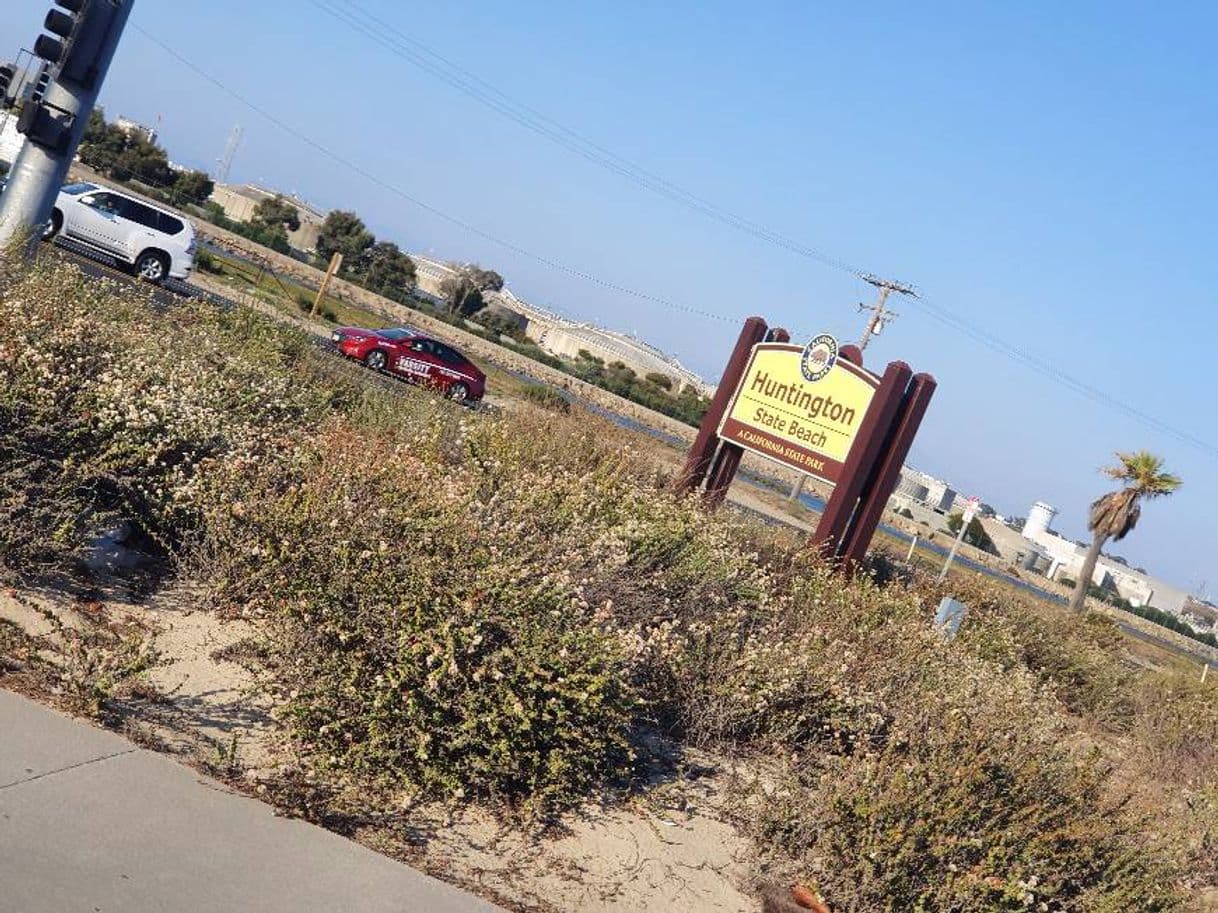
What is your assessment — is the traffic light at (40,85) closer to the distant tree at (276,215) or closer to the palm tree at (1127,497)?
the palm tree at (1127,497)

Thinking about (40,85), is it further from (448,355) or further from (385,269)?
(385,269)

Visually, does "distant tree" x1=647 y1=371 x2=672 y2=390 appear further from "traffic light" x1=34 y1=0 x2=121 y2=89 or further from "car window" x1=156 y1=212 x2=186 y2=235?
"traffic light" x1=34 y1=0 x2=121 y2=89

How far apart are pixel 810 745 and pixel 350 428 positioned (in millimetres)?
4529

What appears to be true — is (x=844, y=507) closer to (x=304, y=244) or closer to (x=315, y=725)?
(x=315, y=725)

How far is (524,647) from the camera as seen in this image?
623cm

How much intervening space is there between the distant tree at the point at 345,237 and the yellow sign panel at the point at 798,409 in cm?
5249

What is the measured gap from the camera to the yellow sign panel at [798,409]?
51.1ft

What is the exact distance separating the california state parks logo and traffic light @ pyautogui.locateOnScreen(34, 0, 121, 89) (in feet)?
29.4

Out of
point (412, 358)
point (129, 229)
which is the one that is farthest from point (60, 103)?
point (412, 358)

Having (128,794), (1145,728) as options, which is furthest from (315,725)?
(1145,728)

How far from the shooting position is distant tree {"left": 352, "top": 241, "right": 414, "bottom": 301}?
64438 mm

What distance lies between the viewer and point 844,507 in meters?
15.2

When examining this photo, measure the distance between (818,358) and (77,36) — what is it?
9.27 metres

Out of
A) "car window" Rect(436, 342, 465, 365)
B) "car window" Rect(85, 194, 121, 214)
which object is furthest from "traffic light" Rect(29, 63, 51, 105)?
"car window" Rect(436, 342, 465, 365)
